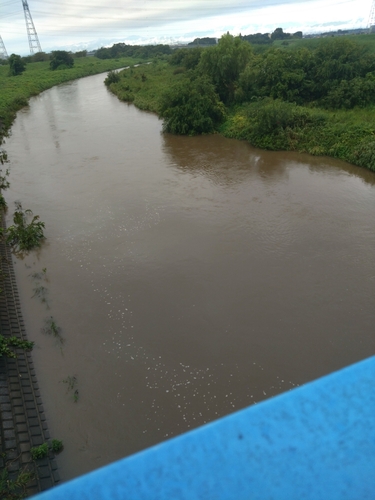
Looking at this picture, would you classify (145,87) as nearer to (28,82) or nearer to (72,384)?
(28,82)

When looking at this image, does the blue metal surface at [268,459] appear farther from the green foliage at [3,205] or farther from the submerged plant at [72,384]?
the green foliage at [3,205]

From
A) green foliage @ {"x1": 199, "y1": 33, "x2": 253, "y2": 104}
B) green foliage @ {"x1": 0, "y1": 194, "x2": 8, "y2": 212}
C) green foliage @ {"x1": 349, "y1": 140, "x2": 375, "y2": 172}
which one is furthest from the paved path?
green foliage @ {"x1": 199, "y1": 33, "x2": 253, "y2": 104}

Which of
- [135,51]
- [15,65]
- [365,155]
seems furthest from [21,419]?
[135,51]

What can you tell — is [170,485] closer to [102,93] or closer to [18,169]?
[18,169]

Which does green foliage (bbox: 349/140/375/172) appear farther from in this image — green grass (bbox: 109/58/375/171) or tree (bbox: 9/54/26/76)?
tree (bbox: 9/54/26/76)

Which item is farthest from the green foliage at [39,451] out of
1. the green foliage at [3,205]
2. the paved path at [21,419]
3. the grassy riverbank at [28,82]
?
the grassy riverbank at [28,82]

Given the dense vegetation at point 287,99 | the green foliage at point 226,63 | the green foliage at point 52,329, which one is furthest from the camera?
the green foliage at point 226,63

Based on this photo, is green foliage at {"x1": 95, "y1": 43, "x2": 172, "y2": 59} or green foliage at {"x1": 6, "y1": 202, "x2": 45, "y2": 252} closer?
green foliage at {"x1": 6, "y1": 202, "x2": 45, "y2": 252}
